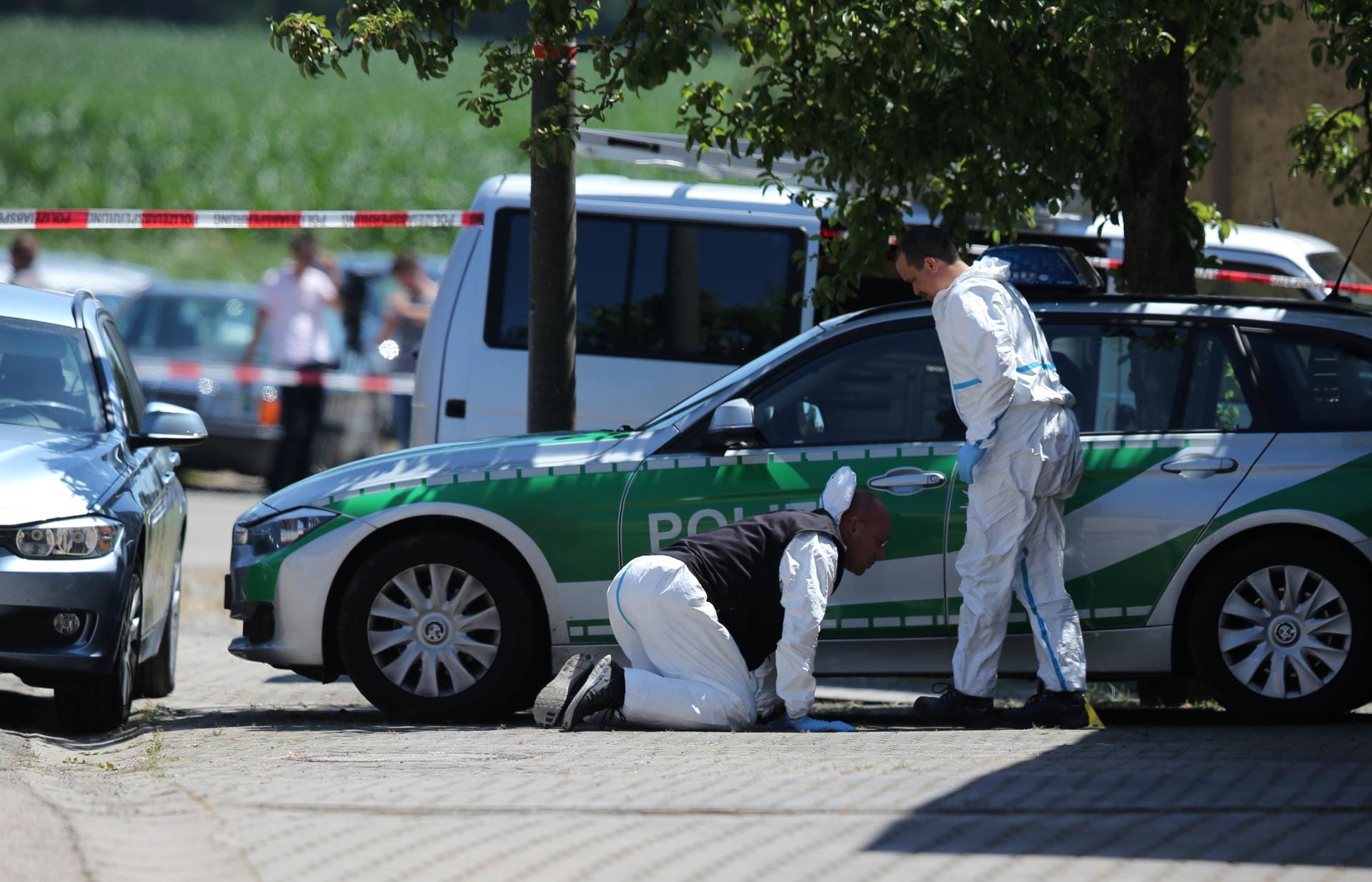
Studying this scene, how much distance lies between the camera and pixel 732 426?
7.02 metres

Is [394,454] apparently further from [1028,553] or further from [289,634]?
[1028,553]

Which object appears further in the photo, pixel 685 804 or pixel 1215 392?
pixel 1215 392

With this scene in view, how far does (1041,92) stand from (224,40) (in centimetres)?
5834

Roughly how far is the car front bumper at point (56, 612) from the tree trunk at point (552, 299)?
7.93 feet

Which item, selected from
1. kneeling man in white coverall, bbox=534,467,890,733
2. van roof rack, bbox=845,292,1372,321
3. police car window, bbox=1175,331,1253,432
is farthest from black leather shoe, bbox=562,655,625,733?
police car window, bbox=1175,331,1253,432

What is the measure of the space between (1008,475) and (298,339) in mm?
10422

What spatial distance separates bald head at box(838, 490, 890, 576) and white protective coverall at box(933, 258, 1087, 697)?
0.38 m

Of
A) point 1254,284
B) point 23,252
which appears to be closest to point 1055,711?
point 1254,284

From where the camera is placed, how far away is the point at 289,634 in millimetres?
7328

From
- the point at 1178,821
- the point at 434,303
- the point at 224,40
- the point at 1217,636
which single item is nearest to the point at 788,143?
the point at 434,303

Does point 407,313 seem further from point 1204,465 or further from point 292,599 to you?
point 1204,465

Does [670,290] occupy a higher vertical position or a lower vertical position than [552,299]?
higher

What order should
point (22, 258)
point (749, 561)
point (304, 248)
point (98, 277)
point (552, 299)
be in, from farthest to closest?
point (98, 277) < point (304, 248) < point (22, 258) < point (552, 299) < point (749, 561)

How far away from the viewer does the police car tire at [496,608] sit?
721 cm
